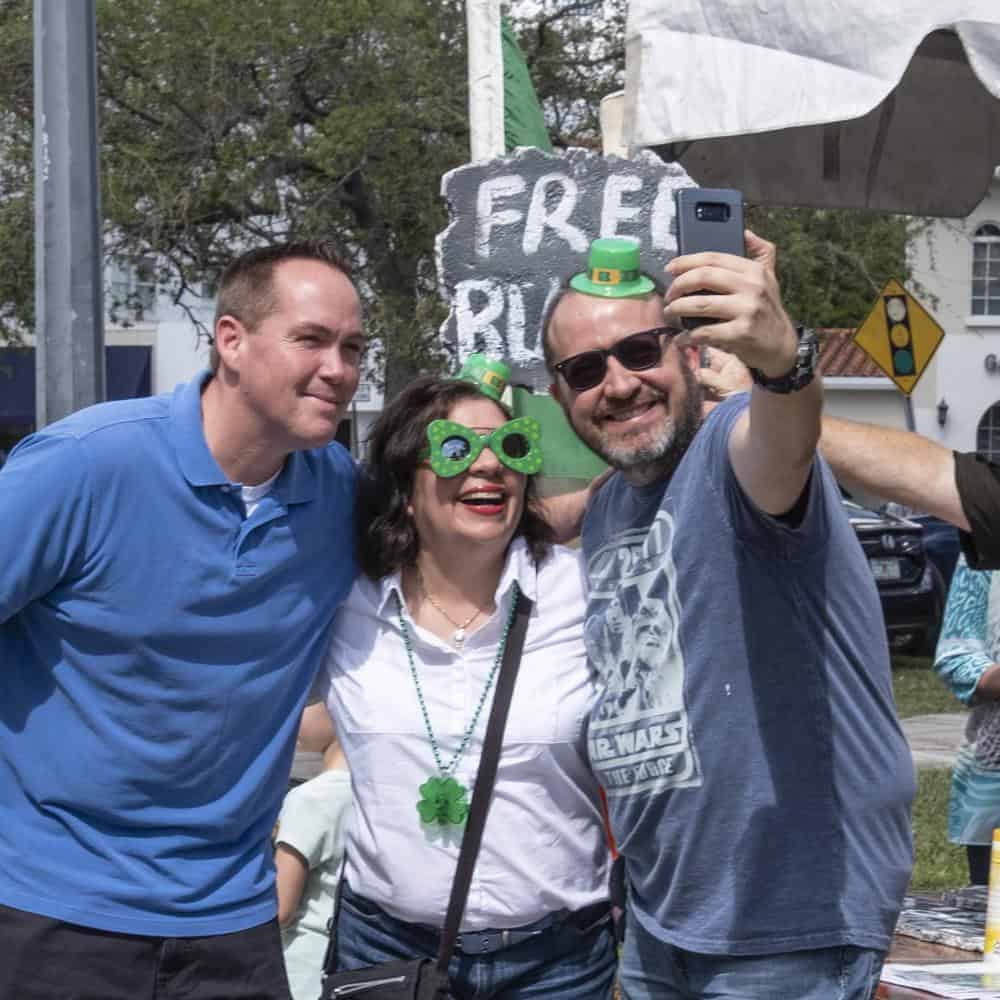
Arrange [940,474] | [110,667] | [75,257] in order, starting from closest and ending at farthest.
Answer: [940,474]
[110,667]
[75,257]

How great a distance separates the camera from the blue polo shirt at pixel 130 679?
9.87 ft

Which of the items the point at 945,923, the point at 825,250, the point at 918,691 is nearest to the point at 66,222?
the point at 945,923

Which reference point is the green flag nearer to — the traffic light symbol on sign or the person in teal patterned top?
the person in teal patterned top

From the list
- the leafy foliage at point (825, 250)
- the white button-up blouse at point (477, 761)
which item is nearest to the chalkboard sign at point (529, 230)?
the white button-up blouse at point (477, 761)

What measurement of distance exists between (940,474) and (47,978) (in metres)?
1.72

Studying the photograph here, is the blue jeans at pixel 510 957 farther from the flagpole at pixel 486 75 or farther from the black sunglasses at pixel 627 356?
the flagpole at pixel 486 75

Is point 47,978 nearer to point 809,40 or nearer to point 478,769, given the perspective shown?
point 478,769

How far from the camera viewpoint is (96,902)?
119 inches

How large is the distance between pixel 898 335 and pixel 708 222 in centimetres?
1121

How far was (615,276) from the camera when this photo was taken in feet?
9.66

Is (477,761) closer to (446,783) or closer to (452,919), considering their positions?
(446,783)

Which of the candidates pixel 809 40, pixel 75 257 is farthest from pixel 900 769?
pixel 75 257

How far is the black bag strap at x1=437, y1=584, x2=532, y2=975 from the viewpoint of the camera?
3125 millimetres

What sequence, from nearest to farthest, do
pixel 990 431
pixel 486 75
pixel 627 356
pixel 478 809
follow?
pixel 627 356 < pixel 478 809 < pixel 486 75 < pixel 990 431
